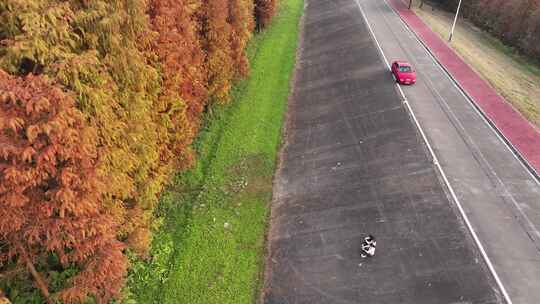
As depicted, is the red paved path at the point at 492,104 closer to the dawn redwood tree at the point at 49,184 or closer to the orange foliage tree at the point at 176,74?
the orange foliage tree at the point at 176,74

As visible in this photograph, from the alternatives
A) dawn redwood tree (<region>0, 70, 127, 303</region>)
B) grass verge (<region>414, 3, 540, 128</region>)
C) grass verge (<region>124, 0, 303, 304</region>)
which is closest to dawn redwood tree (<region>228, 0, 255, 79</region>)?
grass verge (<region>124, 0, 303, 304</region>)

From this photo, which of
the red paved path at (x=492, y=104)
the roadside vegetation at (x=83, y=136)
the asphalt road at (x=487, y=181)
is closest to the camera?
the roadside vegetation at (x=83, y=136)

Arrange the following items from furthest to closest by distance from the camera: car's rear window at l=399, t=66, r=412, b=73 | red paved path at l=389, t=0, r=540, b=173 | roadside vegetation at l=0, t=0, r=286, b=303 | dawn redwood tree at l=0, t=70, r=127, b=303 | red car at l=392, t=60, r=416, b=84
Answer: car's rear window at l=399, t=66, r=412, b=73
red car at l=392, t=60, r=416, b=84
red paved path at l=389, t=0, r=540, b=173
roadside vegetation at l=0, t=0, r=286, b=303
dawn redwood tree at l=0, t=70, r=127, b=303

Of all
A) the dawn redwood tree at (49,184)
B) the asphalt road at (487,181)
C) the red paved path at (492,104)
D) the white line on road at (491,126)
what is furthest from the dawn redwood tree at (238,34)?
the dawn redwood tree at (49,184)

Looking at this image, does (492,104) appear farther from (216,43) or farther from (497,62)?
(216,43)

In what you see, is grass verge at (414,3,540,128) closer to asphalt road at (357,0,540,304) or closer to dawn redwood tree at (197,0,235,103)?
asphalt road at (357,0,540,304)

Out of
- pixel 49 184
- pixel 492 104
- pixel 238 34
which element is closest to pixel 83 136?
pixel 49 184
